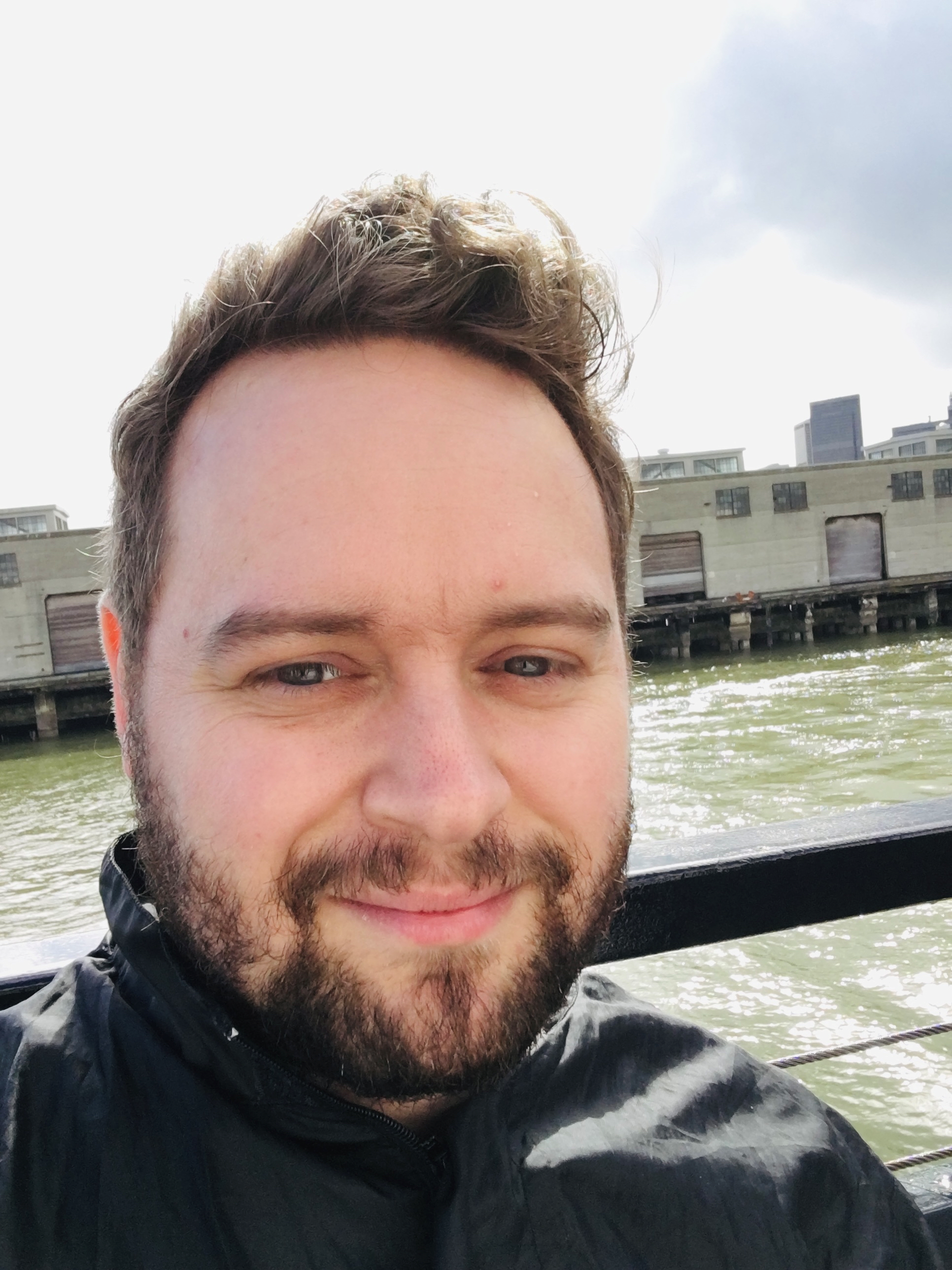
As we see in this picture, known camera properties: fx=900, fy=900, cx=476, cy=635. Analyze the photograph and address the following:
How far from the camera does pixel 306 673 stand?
1146mm

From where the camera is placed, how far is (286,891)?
1053 mm

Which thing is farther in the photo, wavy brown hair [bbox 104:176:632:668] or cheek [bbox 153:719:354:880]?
wavy brown hair [bbox 104:176:632:668]

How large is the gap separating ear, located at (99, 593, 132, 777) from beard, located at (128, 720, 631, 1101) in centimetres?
29

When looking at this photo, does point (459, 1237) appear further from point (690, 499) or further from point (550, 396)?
point (690, 499)

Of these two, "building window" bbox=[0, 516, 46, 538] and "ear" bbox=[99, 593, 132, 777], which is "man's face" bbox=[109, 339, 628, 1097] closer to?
"ear" bbox=[99, 593, 132, 777]

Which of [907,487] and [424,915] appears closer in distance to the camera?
[424,915]

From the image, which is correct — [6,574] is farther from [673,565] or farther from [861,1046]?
[861,1046]

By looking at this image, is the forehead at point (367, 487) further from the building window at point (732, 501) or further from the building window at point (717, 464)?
the building window at point (717, 464)

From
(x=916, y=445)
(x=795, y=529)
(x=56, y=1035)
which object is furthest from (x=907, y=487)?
(x=916, y=445)

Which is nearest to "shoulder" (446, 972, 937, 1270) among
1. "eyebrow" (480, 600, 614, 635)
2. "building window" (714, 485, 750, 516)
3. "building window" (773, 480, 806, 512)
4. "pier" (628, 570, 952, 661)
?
"eyebrow" (480, 600, 614, 635)

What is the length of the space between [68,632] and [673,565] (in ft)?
58.1

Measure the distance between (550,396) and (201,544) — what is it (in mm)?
578

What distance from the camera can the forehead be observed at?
1.13 meters

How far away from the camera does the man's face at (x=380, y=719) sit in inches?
41.3
